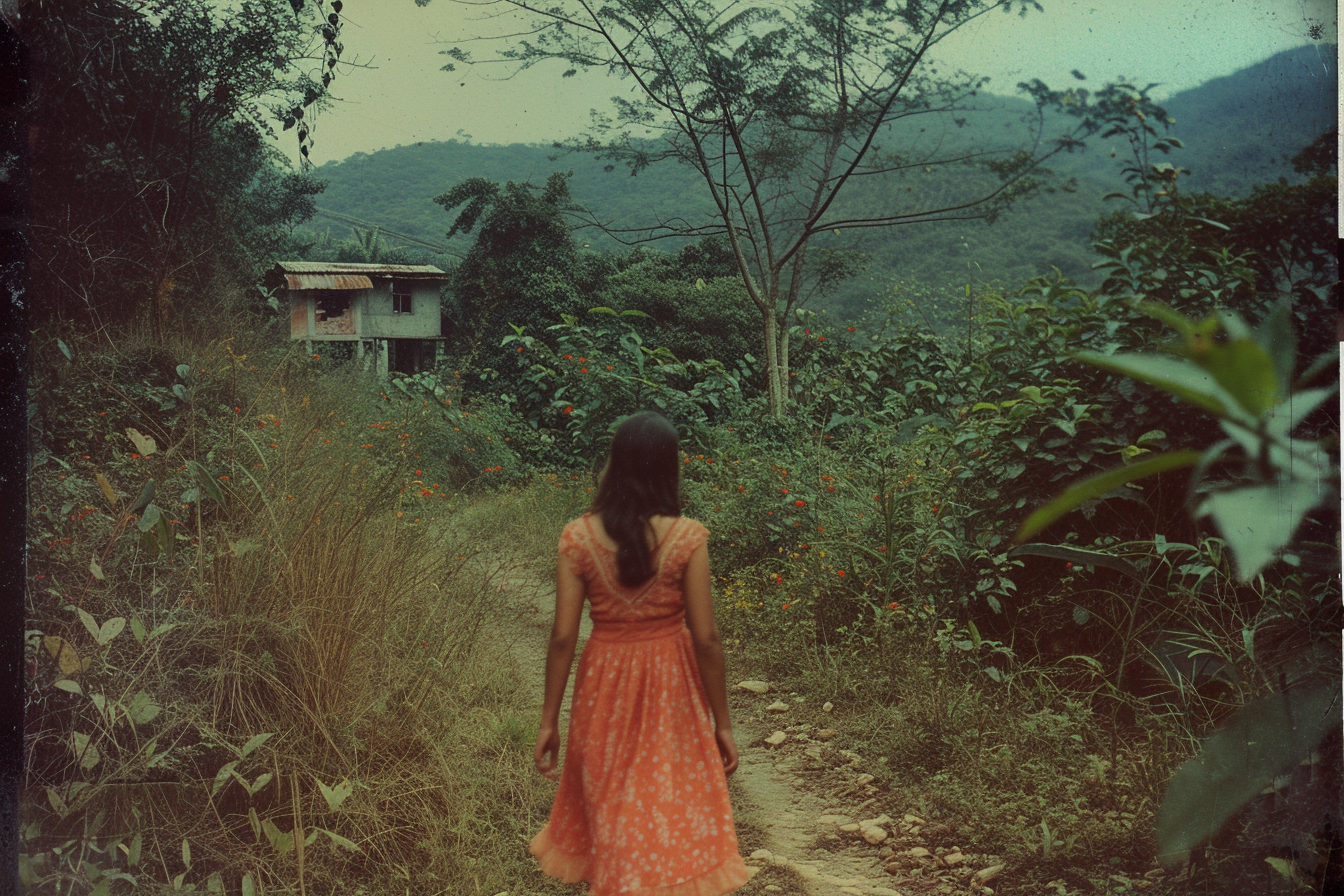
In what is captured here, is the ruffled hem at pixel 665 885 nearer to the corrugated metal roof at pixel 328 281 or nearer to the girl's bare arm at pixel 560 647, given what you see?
the girl's bare arm at pixel 560 647

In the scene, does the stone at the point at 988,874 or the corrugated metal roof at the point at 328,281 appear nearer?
the stone at the point at 988,874

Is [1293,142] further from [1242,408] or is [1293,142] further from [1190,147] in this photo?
[1242,408]

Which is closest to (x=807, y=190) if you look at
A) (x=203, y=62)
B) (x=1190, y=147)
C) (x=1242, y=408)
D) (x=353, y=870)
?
(x=1190, y=147)

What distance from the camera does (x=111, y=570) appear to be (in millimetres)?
2674

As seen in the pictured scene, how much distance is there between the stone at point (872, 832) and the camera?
267 centimetres

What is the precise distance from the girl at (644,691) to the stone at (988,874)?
81 cm

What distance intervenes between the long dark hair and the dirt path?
1.18 meters

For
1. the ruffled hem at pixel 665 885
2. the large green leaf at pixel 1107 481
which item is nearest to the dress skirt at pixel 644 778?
the ruffled hem at pixel 665 885

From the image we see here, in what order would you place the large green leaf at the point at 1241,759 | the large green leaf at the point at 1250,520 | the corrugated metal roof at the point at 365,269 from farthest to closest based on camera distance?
the corrugated metal roof at the point at 365,269
the large green leaf at the point at 1241,759
the large green leaf at the point at 1250,520

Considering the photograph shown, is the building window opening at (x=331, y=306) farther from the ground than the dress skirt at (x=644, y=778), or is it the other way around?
the building window opening at (x=331, y=306)

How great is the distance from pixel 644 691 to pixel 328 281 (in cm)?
331

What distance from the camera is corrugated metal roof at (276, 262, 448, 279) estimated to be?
4.19 metres

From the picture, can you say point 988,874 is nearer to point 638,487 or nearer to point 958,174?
point 638,487

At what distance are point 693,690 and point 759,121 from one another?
3.86 meters
